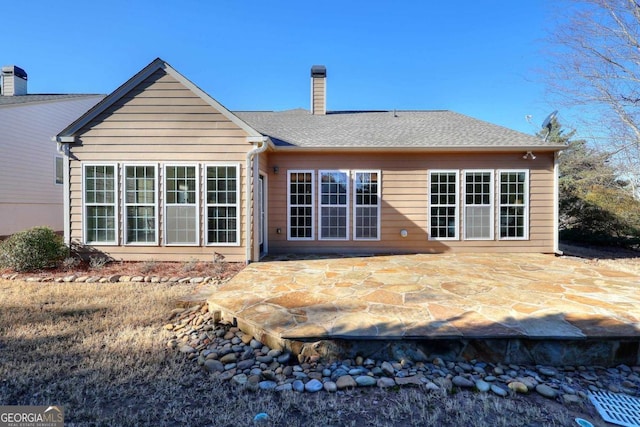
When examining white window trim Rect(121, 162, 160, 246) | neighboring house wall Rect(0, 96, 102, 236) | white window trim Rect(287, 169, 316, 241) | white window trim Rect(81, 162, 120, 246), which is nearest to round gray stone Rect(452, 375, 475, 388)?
white window trim Rect(287, 169, 316, 241)

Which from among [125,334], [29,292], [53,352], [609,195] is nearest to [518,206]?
[609,195]

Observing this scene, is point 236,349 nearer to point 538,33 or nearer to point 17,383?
point 17,383

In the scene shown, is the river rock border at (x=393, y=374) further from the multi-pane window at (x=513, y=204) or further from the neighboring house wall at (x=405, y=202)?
the multi-pane window at (x=513, y=204)

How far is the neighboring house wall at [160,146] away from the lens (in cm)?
677

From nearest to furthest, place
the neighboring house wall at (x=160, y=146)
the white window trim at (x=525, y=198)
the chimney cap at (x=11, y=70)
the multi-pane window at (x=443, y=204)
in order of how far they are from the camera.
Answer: the neighboring house wall at (x=160, y=146) → the white window trim at (x=525, y=198) → the multi-pane window at (x=443, y=204) → the chimney cap at (x=11, y=70)

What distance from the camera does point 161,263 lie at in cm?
677

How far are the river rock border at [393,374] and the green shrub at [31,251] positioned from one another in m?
5.39

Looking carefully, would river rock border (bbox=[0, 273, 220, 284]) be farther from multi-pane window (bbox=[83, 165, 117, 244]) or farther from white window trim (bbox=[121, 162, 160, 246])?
multi-pane window (bbox=[83, 165, 117, 244])

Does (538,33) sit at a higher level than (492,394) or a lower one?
higher

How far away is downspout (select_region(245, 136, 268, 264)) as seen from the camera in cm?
661

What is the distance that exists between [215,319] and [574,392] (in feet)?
12.3

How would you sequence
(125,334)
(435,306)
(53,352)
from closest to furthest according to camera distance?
(53,352)
(125,334)
(435,306)

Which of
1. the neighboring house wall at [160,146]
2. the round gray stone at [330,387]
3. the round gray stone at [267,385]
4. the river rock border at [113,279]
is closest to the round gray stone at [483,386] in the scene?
the round gray stone at [330,387]

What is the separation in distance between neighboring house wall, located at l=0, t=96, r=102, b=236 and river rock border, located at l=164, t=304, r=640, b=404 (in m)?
12.3
